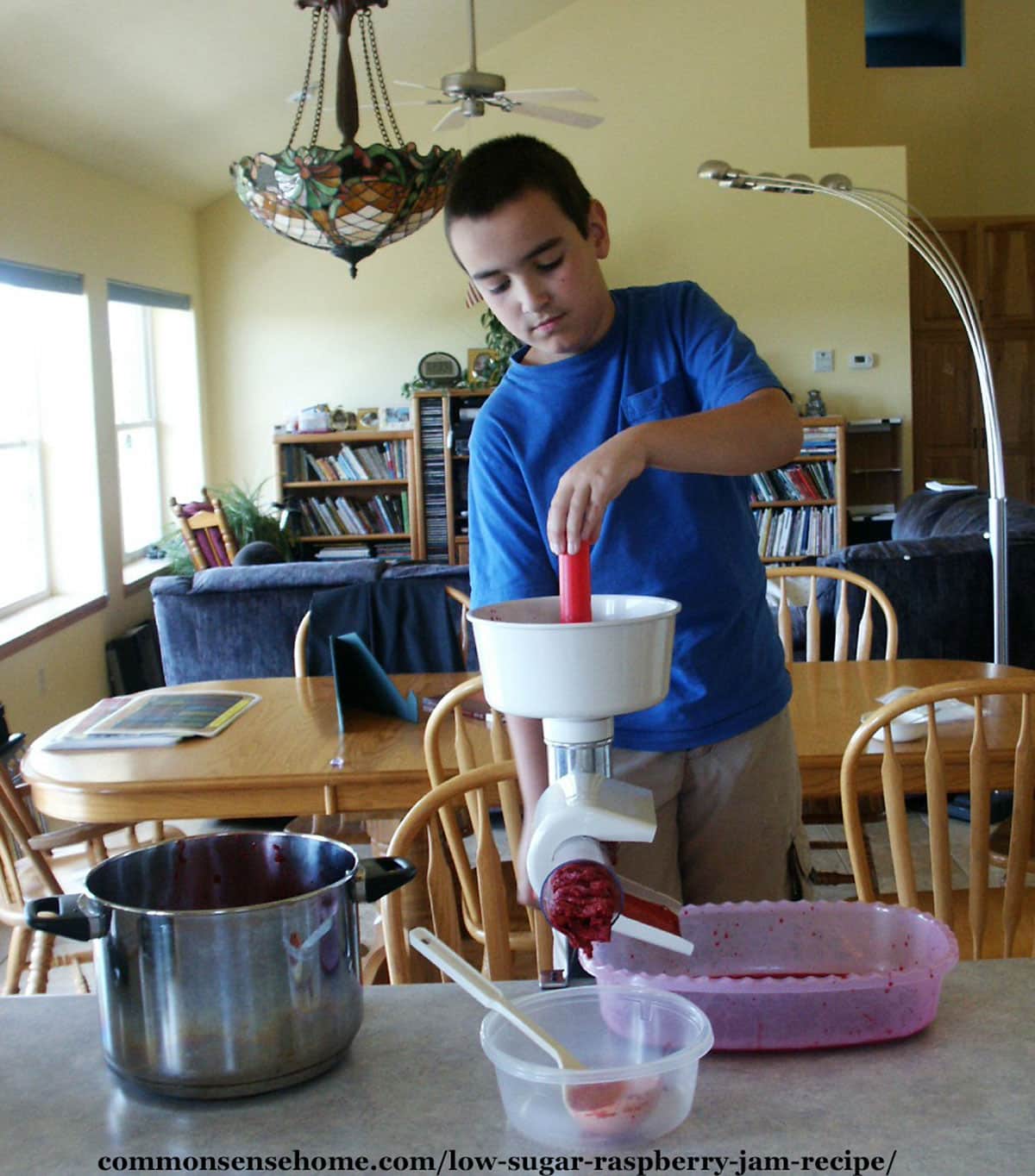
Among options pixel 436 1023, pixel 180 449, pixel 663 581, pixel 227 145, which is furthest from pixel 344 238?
pixel 180 449

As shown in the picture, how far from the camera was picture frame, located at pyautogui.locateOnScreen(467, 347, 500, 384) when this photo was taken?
287 inches

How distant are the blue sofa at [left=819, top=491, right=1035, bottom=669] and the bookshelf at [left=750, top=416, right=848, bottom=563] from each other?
2.98m

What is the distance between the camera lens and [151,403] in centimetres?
708

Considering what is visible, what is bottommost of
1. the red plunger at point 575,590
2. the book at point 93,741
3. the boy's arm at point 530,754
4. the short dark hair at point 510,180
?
the book at point 93,741

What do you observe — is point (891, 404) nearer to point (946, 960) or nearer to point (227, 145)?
point (227, 145)

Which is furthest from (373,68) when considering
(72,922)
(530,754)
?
(72,922)

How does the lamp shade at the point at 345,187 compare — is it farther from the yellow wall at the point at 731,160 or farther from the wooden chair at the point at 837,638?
the yellow wall at the point at 731,160

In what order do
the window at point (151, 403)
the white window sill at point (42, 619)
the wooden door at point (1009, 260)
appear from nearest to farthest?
the white window sill at point (42, 619)
the window at point (151, 403)
the wooden door at point (1009, 260)

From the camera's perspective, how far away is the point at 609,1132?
83 centimetres

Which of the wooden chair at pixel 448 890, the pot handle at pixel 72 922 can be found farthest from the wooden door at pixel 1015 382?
the pot handle at pixel 72 922

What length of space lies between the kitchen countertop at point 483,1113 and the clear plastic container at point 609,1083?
1cm

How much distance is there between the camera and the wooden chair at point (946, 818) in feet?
5.96

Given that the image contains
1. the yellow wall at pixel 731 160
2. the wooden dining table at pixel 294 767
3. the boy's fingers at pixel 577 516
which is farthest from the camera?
the yellow wall at pixel 731 160

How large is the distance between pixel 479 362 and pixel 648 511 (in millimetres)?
6073
